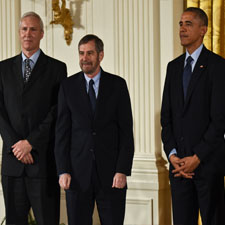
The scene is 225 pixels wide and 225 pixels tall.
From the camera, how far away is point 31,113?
3.50 m

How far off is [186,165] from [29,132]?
103cm

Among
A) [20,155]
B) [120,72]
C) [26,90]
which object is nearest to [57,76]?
[26,90]

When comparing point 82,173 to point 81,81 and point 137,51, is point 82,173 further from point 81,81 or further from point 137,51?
point 137,51

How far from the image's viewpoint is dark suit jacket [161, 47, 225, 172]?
319cm

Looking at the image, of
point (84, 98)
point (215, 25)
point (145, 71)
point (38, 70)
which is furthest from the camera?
point (145, 71)

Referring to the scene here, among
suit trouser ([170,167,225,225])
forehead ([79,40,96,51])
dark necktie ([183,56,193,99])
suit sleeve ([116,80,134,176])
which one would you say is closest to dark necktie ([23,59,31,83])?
forehead ([79,40,96,51])

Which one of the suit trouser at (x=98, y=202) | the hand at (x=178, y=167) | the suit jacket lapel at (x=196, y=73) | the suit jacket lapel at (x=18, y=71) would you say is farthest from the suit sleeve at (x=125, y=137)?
the suit jacket lapel at (x=18, y=71)

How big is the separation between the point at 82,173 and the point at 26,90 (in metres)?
0.68

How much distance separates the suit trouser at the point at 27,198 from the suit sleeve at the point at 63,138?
0.83ft

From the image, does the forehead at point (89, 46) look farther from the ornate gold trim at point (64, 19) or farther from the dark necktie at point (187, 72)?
the ornate gold trim at point (64, 19)

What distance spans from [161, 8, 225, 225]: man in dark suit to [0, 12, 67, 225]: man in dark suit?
0.77 m

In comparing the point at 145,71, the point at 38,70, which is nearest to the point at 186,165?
the point at 38,70

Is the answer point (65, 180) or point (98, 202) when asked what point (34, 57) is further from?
point (98, 202)

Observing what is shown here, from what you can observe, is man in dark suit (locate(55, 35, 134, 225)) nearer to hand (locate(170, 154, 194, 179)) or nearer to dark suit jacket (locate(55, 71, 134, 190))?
dark suit jacket (locate(55, 71, 134, 190))
